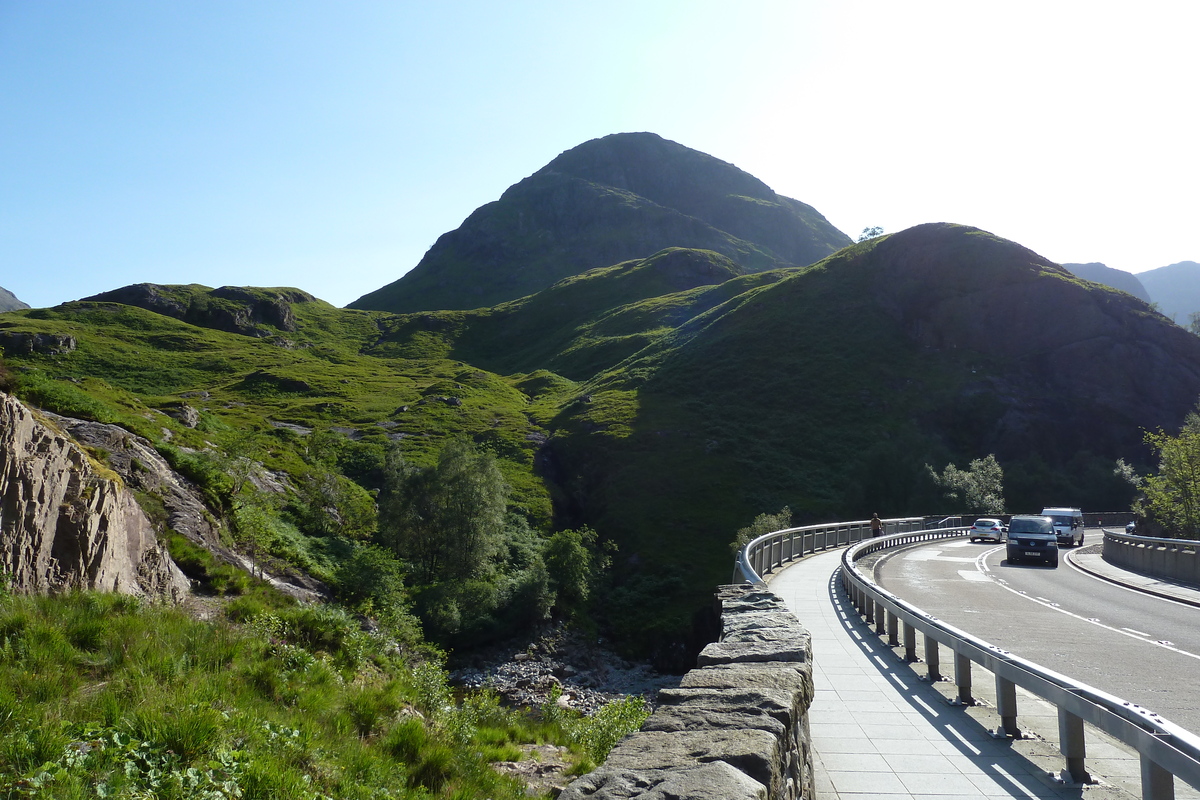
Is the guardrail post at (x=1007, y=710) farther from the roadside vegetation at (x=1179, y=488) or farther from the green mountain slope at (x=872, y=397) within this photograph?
the green mountain slope at (x=872, y=397)

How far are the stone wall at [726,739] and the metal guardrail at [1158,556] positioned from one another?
23350 mm

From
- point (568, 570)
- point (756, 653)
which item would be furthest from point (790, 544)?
point (756, 653)

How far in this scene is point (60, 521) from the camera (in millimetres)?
10523

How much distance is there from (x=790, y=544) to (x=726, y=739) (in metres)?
23.6

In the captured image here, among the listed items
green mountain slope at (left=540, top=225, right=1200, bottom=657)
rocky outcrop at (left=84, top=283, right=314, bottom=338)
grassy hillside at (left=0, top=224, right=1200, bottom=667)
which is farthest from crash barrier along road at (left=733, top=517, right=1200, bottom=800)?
rocky outcrop at (left=84, top=283, right=314, bottom=338)

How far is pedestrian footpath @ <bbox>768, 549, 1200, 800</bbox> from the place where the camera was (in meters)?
5.32

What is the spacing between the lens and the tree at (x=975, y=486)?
217 feet

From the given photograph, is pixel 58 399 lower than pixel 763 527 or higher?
higher

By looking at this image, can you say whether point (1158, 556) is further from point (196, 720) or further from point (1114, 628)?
point (196, 720)

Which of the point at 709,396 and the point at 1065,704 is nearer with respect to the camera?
the point at 1065,704

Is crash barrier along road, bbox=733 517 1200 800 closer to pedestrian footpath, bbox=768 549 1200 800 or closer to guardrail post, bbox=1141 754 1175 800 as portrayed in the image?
guardrail post, bbox=1141 754 1175 800

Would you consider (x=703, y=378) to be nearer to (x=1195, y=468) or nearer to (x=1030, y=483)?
(x=1030, y=483)

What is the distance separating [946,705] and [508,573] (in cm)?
3520

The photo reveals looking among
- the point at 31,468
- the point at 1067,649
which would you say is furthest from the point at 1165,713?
the point at 31,468
